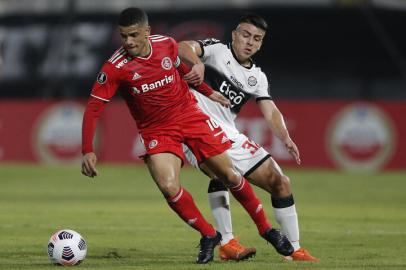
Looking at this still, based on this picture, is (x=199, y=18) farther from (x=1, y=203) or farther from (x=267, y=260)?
(x=267, y=260)

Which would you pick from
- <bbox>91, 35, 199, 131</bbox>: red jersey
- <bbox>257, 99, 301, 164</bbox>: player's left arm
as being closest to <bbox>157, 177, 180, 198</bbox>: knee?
<bbox>91, 35, 199, 131</bbox>: red jersey

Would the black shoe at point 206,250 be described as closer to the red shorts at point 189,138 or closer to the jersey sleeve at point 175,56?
the red shorts at point 189,138

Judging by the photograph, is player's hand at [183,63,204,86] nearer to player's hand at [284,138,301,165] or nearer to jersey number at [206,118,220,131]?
jersey number at [206,118,220,131]

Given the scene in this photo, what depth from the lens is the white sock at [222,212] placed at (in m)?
9.82

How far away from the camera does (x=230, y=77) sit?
986 centimetres

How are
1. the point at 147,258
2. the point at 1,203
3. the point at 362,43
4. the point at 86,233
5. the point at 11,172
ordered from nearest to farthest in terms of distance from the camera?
the point at 147,258 → the point at 86,233 → the point at 1,203 → the point at 11,172 → the point at 362,43

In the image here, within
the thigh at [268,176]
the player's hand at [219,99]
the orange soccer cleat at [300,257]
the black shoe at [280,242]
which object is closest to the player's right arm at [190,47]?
the player's hand at [219,99]

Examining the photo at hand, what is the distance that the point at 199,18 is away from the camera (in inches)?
982

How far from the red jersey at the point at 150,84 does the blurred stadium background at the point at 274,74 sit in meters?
12.6

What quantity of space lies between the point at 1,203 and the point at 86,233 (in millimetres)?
4283

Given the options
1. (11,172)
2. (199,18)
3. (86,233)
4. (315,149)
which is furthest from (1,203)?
(199,18)

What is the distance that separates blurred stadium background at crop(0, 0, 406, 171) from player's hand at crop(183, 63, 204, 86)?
41.8ft

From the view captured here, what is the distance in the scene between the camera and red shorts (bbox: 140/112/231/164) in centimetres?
916

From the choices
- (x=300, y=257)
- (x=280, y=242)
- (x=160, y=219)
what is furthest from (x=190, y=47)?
(x=160, y=219)
